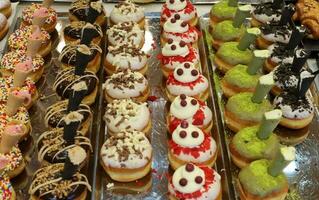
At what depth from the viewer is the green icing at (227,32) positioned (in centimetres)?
411

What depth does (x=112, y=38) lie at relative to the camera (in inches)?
161

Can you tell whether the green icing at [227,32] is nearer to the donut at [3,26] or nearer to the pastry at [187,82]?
the pastry at [187,82]

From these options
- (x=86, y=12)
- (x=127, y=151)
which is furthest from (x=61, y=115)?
(x=86, y=12)

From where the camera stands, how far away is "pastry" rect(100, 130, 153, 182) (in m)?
3.06

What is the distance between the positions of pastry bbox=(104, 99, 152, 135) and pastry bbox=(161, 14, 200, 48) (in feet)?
2.83

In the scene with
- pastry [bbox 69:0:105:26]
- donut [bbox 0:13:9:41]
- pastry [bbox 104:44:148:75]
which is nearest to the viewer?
pastry [bbox 104:44:148:75]

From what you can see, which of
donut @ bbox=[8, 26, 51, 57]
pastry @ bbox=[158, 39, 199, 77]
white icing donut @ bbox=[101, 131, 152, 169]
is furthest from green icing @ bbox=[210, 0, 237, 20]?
white icing donut @ bbox=[101, 131, 152, 169]

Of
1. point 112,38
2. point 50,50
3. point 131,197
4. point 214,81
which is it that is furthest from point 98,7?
point 131,197

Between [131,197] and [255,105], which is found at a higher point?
[255,105]

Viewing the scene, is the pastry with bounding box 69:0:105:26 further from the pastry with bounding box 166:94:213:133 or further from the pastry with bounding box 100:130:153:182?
the pastry with bounding box 100:130:153:182

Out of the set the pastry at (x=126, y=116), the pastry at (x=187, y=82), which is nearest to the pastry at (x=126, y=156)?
the pastry at (x=126, y=116)

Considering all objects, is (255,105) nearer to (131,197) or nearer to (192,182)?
(192,182)

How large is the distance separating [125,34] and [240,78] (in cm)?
107

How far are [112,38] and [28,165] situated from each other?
1.36 meters
